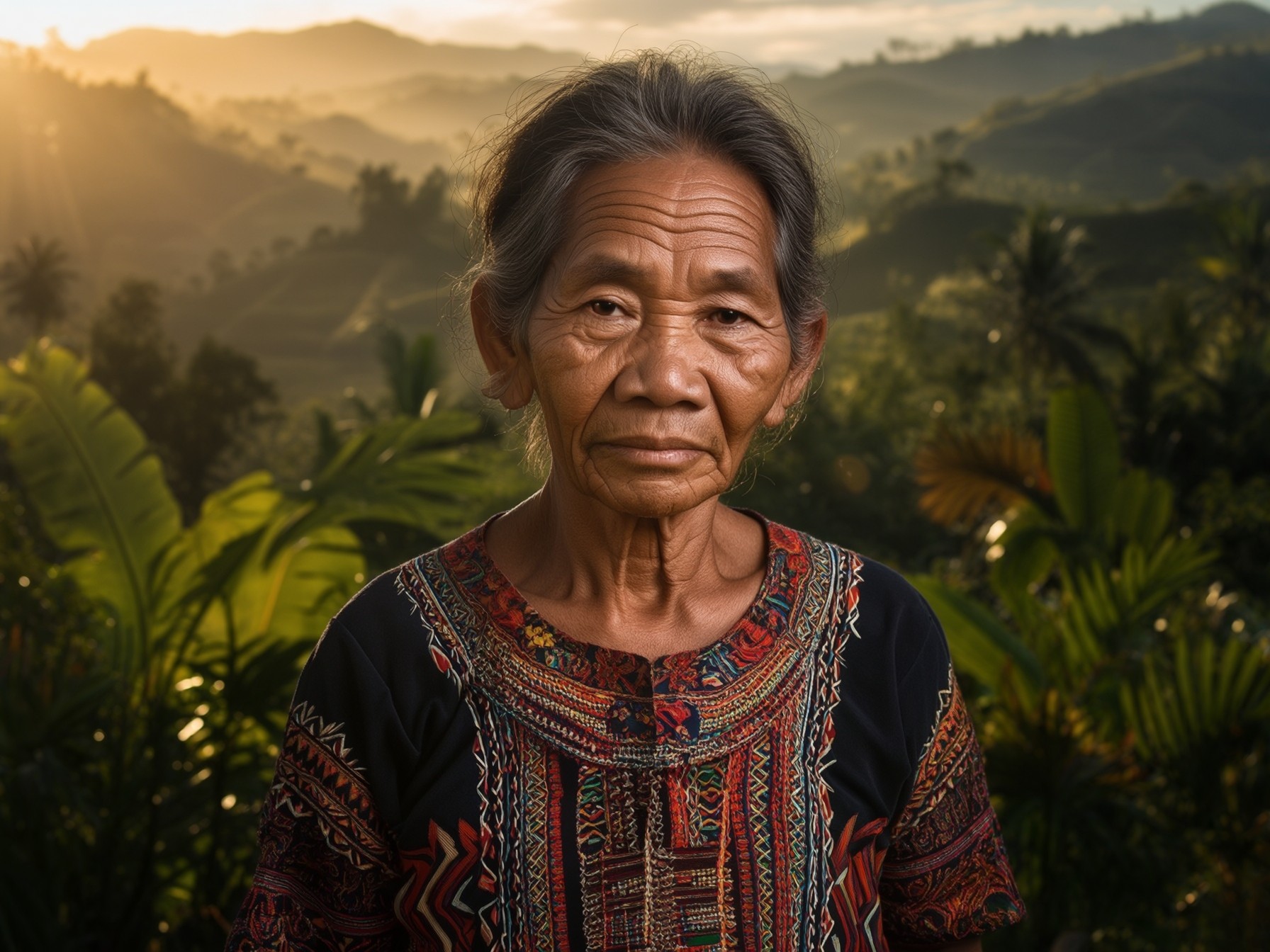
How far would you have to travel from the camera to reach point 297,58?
452 feet

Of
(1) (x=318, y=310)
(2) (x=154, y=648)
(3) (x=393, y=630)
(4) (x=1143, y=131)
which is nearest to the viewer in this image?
(3) (x=393, y=630)

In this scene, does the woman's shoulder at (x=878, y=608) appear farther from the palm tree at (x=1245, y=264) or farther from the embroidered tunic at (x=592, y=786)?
the palm tree at (x=1245, y=264)

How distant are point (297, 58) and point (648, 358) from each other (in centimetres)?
15133

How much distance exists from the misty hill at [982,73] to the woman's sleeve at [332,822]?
123 m

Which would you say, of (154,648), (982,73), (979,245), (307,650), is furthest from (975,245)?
(982,73)

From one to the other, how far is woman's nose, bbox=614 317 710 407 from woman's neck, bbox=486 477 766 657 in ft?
0.64

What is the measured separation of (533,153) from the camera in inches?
54.9

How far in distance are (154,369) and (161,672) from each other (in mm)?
29902

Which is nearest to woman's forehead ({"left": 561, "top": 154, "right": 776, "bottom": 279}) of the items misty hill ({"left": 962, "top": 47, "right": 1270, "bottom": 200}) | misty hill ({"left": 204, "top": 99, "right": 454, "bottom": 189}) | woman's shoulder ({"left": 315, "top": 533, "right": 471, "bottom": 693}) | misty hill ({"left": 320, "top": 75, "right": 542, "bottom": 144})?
woman's shoulder ({"left": 315, "top": 533, "right": 471, "bottom": 693})

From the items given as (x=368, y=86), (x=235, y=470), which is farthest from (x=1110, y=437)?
(x=368, y=86)

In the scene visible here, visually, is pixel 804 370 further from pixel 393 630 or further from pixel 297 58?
pixel 297 58

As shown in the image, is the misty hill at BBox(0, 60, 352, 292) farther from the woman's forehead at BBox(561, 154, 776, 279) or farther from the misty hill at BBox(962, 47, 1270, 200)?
the woman's forehead at BBox(561, 154, 776, 279)

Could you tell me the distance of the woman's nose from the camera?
1.28 meters

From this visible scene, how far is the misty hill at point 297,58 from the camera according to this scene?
117 metres
